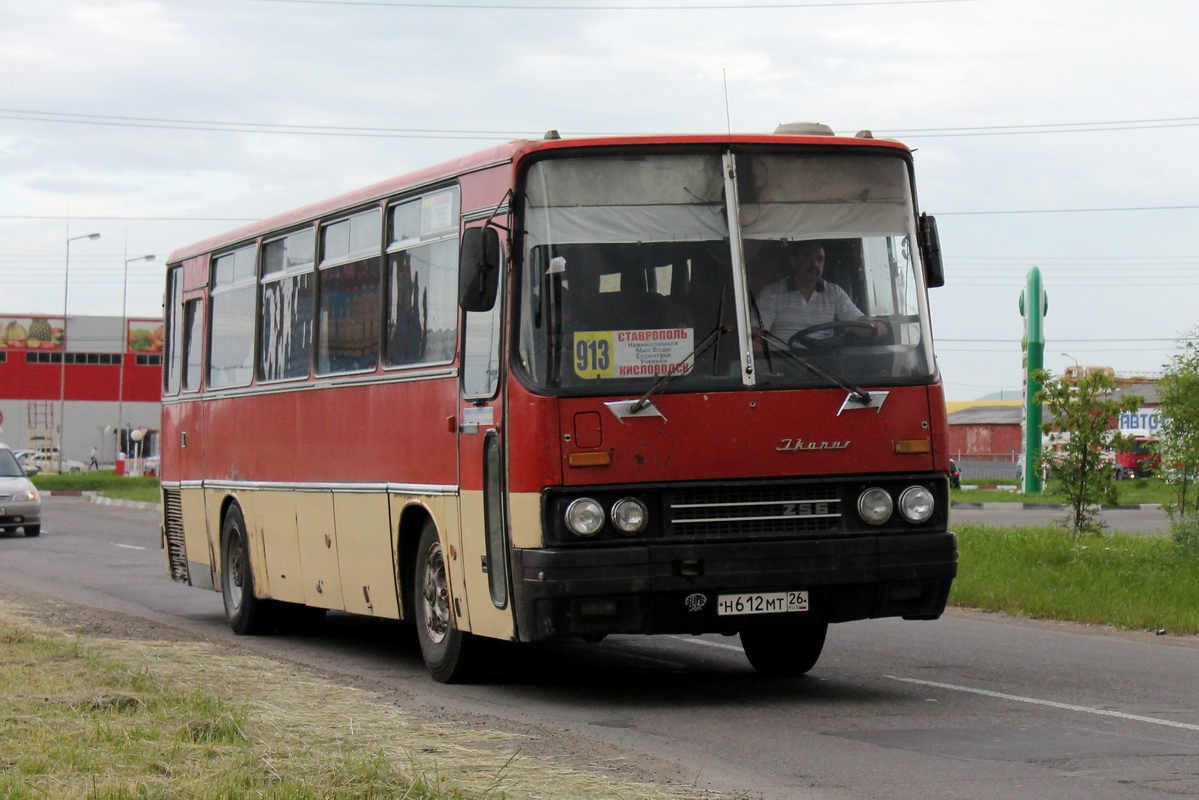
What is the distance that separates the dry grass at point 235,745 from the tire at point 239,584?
406 centimetres

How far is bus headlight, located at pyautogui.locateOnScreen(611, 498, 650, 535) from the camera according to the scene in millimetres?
9602

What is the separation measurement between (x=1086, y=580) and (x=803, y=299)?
8.72 m

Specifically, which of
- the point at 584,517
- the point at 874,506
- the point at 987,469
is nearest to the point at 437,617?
the point at 584,517

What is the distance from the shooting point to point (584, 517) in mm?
9586

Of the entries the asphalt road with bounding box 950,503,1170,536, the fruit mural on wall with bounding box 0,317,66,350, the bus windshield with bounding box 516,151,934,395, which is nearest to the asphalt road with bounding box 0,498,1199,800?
the bus windshield with bounding box 516,151,934,395

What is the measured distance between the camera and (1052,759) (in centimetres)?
806

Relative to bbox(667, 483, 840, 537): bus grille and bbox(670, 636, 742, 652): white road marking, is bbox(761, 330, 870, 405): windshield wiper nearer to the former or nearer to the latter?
bbox(667, 483, 840, 537): bus grille

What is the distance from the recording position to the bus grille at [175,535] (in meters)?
17.0

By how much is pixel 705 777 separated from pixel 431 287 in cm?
466

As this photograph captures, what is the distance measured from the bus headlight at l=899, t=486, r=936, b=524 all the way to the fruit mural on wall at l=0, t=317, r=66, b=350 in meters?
109

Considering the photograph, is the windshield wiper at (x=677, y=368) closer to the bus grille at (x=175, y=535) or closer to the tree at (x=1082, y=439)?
the bus grille at (x=175, y=535)

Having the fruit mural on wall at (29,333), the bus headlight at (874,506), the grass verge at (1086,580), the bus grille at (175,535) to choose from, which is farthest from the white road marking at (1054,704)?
the fruit mural on wall at (29,333)

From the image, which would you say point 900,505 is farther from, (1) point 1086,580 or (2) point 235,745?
(1) point 1086,580

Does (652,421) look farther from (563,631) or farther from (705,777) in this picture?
(705,777)
